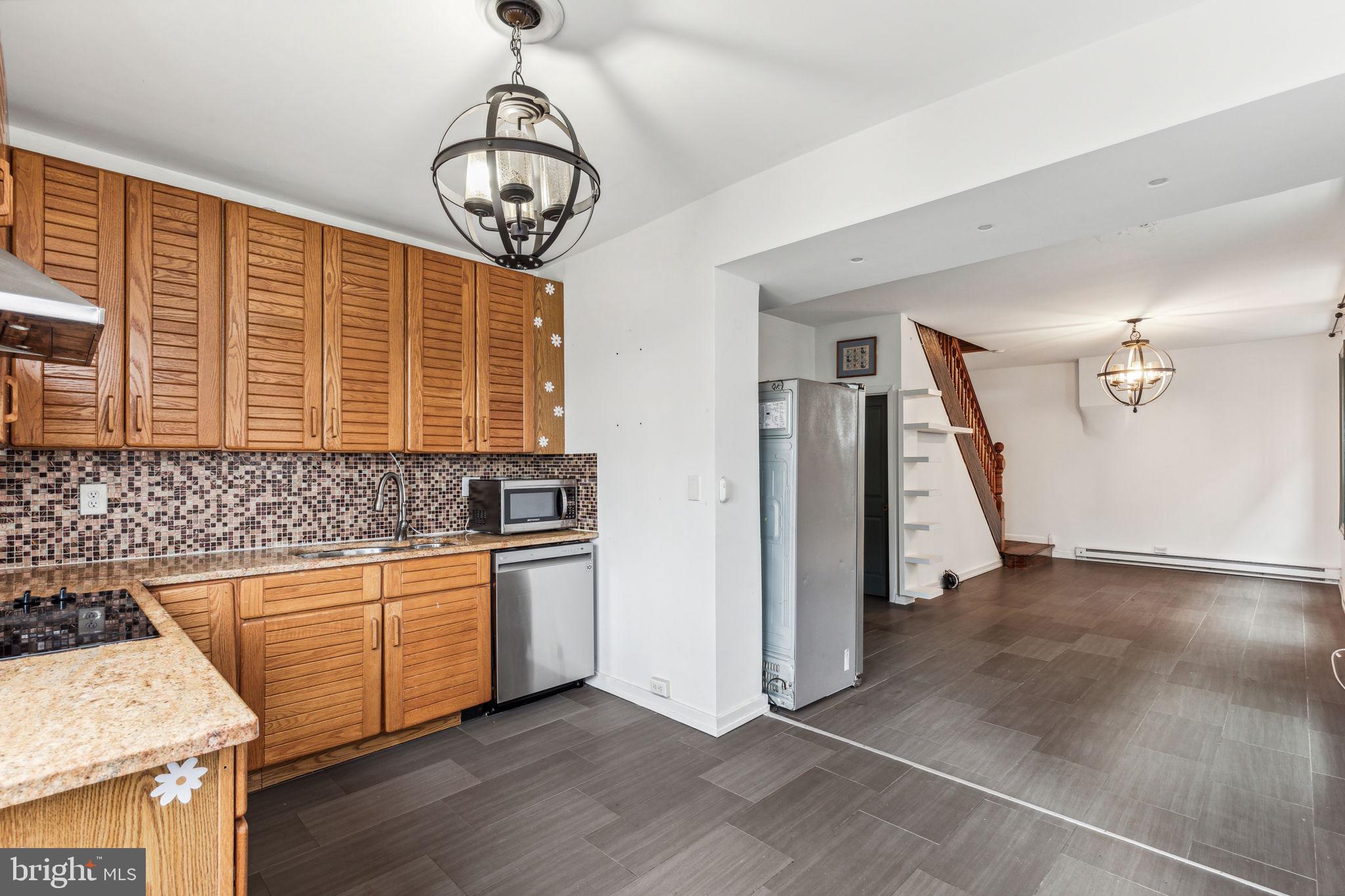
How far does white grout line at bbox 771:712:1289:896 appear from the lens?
6.72 ft

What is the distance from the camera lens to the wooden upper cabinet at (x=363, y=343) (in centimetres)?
306

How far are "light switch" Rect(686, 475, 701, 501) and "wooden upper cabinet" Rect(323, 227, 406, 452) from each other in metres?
1.54

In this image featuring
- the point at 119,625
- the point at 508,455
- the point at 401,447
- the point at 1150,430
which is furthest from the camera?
the point at 1150,430

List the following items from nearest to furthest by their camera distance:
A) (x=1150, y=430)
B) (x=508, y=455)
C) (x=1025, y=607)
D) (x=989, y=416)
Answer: (x=508, y=455) → (x=1025, y=607) → (x=1150, y=430) → (x=989, y=416)

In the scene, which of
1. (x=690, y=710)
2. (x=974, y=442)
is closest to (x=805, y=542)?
(x=690, y=710)

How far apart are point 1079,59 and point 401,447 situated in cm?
329

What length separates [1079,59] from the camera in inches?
79.0

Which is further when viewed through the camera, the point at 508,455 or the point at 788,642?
the point at 508,455

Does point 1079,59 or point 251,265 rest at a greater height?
point 1079,59

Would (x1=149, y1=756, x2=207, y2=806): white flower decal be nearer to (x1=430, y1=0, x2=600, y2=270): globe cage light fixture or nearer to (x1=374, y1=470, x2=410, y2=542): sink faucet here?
(x1=430, y1=0, x2=600, y2=270): globe cage light fixture

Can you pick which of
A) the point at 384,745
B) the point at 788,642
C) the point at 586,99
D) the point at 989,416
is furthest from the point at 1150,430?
the point at 384,745

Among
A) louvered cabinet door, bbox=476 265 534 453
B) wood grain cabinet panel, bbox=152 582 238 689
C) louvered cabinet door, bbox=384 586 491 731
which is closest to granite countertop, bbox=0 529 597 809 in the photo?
wood grain cabinet panel, bbox=152 582 238 689

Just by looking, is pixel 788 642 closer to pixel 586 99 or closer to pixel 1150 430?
pixel 586 99

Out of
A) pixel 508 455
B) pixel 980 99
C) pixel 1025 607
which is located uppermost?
pixel 980 99
